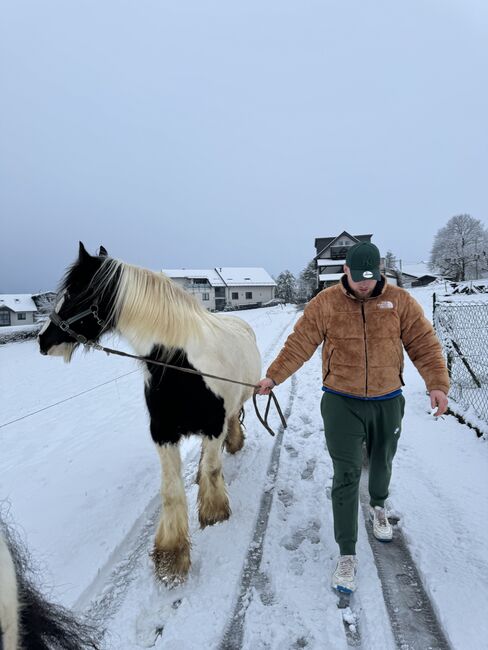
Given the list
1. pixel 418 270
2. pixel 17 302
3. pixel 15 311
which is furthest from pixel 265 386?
pixel 418 270

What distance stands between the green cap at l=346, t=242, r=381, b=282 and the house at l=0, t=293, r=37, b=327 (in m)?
55.6

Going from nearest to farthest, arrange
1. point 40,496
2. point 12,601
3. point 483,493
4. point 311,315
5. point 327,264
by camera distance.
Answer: point 12,601 < point 311,315 < point 483,493 < point 40,496 < point 327,264

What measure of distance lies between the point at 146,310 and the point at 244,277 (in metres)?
62.3

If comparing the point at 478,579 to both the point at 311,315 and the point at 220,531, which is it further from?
the point at 311,315

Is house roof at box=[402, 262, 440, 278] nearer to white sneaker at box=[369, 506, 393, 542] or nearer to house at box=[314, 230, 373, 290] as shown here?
house at box=[314, 230, 373, 290]

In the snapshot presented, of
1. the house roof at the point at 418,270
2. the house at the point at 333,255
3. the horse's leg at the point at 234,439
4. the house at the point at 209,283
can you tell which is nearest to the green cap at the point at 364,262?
the horse's leg at the point at 234,439

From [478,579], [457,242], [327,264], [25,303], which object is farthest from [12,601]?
[25,303]

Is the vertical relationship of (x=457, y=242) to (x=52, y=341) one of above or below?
above

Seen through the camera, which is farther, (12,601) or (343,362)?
(343,362)

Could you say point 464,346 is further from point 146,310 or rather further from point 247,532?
point 146,310

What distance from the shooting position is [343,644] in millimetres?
1741

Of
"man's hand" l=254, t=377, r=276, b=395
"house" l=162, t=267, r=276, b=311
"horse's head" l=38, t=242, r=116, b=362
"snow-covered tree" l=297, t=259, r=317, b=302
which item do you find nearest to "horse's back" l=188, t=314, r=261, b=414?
"man's hand" l=254, t=377, r=276, b=395

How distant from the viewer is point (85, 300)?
2.45 metres

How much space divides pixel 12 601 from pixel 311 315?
6.34 feet
